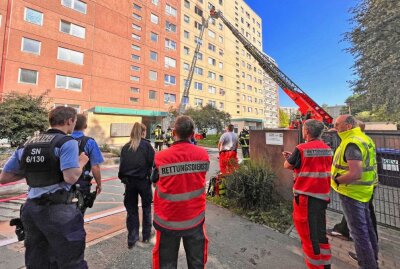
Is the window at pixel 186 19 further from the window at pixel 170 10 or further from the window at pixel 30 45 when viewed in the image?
the window at pixel 30 45

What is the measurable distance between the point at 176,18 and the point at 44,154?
123ft

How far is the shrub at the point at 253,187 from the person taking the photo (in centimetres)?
484

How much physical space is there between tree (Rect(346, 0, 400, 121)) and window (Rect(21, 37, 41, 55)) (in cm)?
2458

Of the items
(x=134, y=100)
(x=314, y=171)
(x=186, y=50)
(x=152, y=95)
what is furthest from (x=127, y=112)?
(x=314, y=171)

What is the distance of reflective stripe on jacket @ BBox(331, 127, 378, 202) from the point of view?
2799 millimetres

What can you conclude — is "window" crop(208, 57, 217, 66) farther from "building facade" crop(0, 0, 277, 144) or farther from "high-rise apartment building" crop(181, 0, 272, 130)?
"building facade" crop(0, 0, 277, 144)

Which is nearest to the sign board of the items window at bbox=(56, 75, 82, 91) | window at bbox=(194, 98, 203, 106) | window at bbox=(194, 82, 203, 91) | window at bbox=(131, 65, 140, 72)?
window at bbox=(56, 75, 82, 91)

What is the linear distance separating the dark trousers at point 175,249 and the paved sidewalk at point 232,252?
32.8 inches

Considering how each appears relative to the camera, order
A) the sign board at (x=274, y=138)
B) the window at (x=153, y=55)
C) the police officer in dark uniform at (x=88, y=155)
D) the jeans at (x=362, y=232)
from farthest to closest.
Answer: the window at (x=153, y=55), the sign board at (x=274, y=138), the police officer in dark uniform at (x=88, y=155), the jeans at (x=362, y=232)

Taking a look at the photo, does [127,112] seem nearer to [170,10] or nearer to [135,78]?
[135,78]

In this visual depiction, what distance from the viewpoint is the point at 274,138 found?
5.71m

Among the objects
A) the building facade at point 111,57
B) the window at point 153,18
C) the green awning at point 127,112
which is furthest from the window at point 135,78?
the window at point 153,18

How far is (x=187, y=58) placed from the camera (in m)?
35.5

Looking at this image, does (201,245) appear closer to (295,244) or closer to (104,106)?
(295,244)
